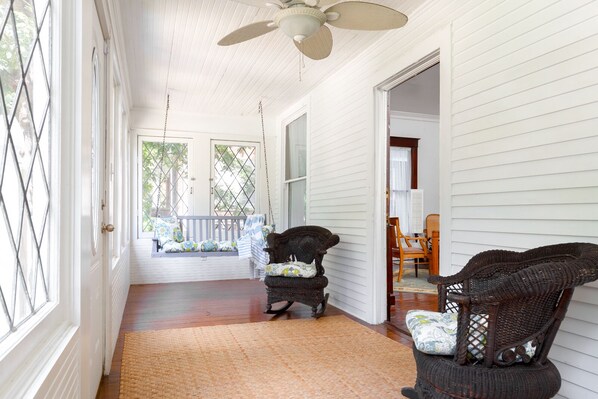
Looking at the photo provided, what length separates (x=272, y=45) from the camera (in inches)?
145

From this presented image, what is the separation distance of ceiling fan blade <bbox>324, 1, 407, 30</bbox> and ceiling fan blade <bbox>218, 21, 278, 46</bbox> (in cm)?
35

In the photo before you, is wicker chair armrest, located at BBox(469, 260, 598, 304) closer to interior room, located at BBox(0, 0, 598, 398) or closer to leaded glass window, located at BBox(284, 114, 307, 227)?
interior room, located at BBox(0, 0, 598, 398)

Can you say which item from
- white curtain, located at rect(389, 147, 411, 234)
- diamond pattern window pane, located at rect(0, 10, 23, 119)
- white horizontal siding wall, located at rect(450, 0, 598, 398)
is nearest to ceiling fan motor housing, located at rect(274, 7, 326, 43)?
white horizontal siding wall, located at rect(450, 0, 598, 398)

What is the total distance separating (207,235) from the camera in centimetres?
593

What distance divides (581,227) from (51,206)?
2.21 meters

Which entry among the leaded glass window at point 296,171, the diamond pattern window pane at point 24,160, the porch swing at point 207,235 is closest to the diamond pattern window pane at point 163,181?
the porch swing at point 207,235

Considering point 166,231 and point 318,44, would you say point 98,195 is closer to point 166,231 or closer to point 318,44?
point 318,44

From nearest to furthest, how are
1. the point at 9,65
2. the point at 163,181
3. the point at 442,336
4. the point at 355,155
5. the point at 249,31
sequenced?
the point at 9,65 → the point at 442,336 → the point at 249,31 → the point at 355,155 → the point at 163,181

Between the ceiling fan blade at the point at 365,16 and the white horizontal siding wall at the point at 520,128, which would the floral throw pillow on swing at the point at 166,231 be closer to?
the white horizontal siding wall at the point at 520,128

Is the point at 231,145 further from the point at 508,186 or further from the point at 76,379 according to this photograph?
the point at 76,379

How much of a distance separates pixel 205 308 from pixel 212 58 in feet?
8.46

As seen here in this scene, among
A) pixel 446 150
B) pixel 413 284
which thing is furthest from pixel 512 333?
pixel 413 284

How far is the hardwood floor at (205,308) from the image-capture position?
137 inches

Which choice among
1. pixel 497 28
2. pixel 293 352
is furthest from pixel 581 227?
pixel 293 352
